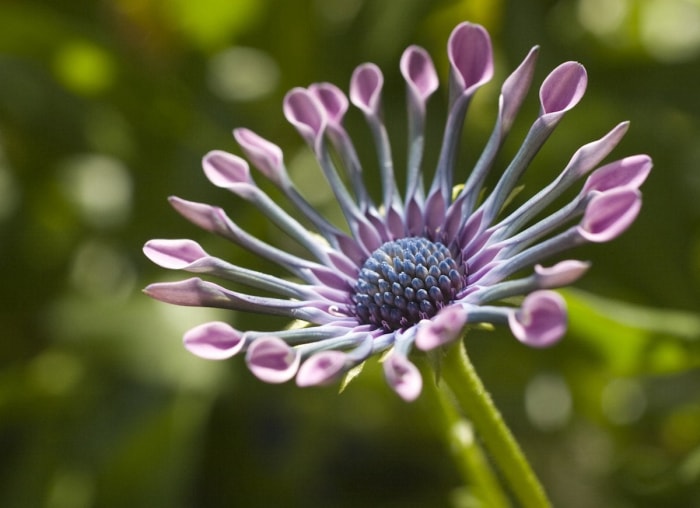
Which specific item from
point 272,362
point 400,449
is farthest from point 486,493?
point 400,449

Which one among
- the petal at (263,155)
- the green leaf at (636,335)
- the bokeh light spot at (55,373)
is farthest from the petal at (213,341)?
the bokeh light spot at (55,373)

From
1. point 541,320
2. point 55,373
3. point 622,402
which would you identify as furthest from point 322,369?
point 55,373

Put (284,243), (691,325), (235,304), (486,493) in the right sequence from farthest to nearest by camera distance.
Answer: (284,243), (691,325), (486,493), (235,304)

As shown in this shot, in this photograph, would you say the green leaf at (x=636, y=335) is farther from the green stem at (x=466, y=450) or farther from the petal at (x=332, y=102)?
the petal at (x=332, y=102)

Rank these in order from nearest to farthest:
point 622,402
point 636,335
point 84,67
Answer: point 636,335
point 622,402
point 84,67

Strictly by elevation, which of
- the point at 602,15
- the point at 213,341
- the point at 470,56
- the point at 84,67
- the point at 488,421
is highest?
the point at 84,67

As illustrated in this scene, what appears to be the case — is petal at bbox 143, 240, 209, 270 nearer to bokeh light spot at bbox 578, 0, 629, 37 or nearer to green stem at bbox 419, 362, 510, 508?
green stem at bbox 419, 362, 510, 508

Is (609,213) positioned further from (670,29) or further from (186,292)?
(670,29)

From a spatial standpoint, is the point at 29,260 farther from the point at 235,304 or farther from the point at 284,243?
the point at 235,304
